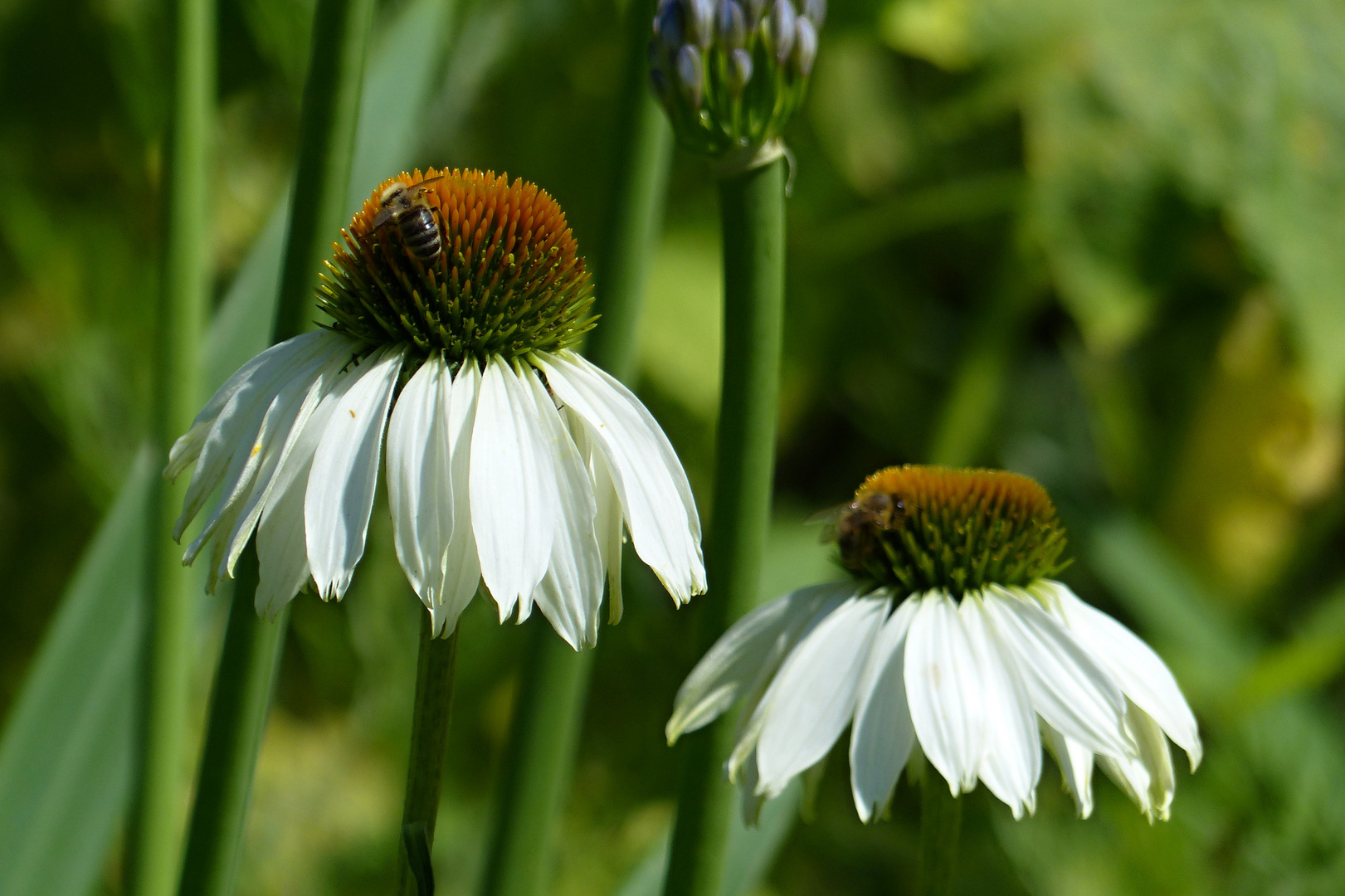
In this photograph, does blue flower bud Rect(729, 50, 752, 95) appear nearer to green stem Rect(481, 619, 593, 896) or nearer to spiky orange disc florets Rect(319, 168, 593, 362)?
spiky orange disc florets Rect(319, 168, 593, 362)

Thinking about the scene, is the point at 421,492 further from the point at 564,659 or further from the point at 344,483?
the point at 564,659

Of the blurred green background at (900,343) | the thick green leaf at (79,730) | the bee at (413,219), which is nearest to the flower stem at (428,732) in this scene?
the bee at (413,219)

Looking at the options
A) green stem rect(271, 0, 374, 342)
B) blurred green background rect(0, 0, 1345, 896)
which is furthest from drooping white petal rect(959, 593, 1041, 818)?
blurred green background rect(0, 0, 1345, 896)

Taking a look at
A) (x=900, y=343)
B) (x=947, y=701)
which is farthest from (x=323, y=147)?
(x=900, y=343)

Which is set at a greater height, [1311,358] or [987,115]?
[987,115]

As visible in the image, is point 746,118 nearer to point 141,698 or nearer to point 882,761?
point 882,761

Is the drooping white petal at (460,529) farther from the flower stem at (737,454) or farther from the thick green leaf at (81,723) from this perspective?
the thick green leaf at (81,723)

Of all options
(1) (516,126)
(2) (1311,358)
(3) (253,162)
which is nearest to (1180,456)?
(2) (1311,358)
